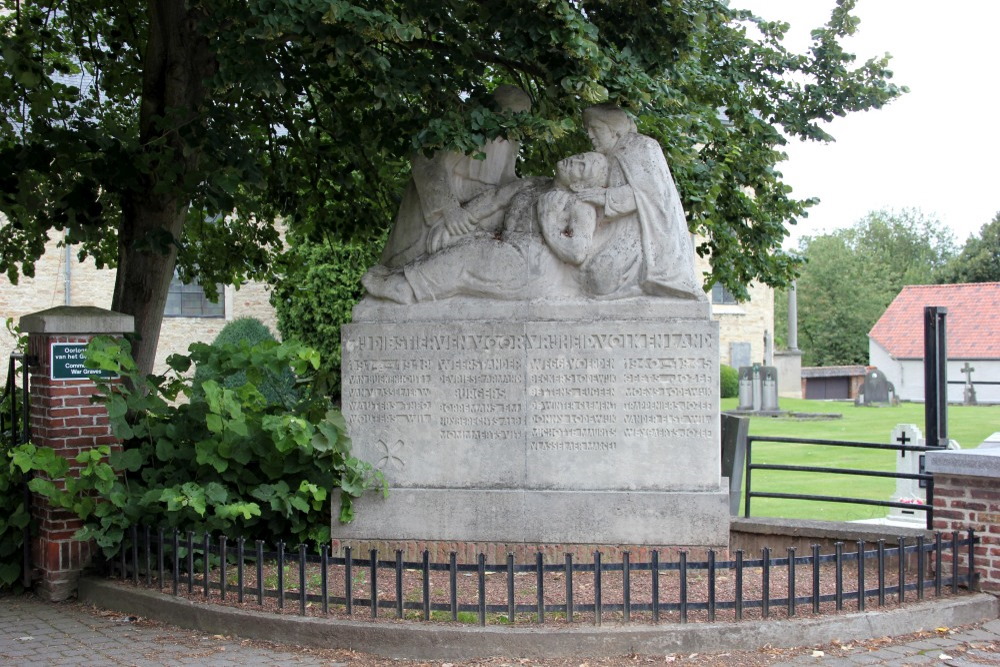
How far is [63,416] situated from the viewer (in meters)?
7.60

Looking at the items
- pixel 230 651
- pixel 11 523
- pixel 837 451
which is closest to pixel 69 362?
pixel 11 523

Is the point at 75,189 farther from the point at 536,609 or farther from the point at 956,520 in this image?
the point at 956,520

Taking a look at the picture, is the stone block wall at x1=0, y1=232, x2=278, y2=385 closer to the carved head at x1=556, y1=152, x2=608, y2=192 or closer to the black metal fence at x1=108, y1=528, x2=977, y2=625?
the black metal fence at x1=108, y1=528, x2=977, y2=625

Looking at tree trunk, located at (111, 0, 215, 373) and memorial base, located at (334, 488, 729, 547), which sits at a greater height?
tree trunk, located at (111, 0, 215, 373)

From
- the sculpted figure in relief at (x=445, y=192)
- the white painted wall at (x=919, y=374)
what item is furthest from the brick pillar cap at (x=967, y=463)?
the white painted wall at (x=919, y=374)

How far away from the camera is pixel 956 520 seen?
23.4 feet

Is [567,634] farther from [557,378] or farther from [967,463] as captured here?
[967,463]

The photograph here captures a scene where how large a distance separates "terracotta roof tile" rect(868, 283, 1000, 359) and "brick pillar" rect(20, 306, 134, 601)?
35.3 m

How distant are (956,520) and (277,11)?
5600 mm

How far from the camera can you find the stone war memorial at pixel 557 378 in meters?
7.62

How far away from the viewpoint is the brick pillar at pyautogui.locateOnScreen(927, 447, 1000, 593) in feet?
22.6

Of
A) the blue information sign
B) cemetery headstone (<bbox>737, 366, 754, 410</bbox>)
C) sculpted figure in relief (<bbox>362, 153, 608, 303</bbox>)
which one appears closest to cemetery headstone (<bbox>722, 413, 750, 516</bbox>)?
sculpted figure in relief (<bbox>362, 153, 608, 303</bbox>)

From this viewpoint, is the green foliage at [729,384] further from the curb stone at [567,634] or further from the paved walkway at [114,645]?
the paved walkway at [114,645]

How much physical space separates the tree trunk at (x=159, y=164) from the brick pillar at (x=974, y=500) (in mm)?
6203
